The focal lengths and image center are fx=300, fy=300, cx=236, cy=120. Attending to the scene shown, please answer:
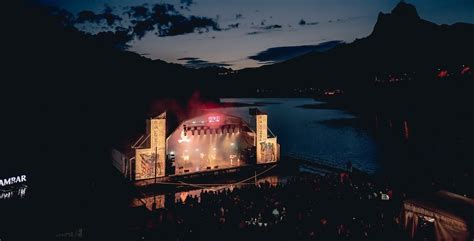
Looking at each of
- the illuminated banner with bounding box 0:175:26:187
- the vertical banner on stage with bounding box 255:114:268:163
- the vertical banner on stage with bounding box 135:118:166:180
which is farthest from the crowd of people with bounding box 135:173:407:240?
the vertical banner on stage with bounding box 255:114:268:163

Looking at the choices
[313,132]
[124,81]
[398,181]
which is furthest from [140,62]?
[398,181]

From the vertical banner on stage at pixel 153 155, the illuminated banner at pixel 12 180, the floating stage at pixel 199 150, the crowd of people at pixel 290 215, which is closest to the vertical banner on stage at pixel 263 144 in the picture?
the floating stage at pixel 199 150

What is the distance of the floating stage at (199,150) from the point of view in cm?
1784

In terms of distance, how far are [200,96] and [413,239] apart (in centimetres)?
8526

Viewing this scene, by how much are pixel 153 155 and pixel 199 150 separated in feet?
16.6

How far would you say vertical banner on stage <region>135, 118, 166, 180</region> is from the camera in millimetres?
17594

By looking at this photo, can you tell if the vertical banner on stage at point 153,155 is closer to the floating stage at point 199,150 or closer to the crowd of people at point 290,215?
the floating stage at point 199,150

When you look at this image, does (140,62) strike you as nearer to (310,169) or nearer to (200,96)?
(200,96)

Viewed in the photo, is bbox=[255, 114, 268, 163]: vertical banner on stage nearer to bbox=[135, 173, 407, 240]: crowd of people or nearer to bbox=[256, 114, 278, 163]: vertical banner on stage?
→ bbox=[256, 114, 278, 163]: vertical banner on stage

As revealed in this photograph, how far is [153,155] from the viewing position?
1791cm

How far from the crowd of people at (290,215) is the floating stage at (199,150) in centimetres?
665

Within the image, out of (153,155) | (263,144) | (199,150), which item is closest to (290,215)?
(153,155)

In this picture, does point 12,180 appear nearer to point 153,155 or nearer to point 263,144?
point 153,155

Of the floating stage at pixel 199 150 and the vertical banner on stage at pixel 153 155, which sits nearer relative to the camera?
the vertical banner on stage at pixel 153 155
